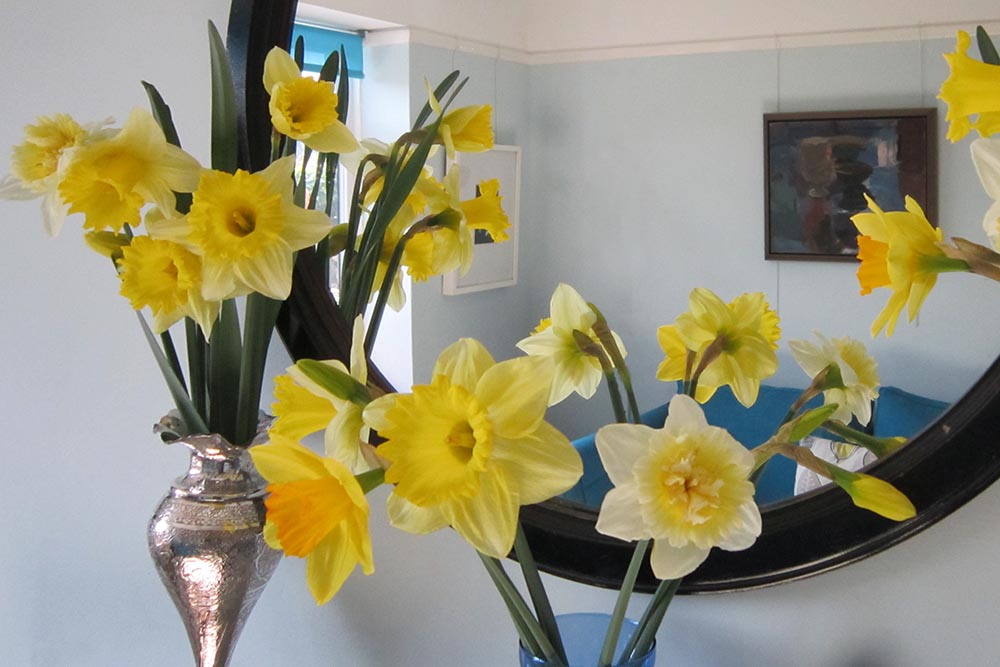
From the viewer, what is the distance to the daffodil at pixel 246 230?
2.40 feet

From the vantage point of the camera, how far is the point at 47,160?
2.70ft

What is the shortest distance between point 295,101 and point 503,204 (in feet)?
0.72

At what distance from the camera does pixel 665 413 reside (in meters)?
0.80

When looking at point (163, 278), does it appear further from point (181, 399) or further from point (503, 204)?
point (503, 204)

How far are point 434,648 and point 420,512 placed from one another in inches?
18.5

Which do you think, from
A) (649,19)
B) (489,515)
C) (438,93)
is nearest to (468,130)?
(438,93)

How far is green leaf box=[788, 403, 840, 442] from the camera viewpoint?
602 millimetres

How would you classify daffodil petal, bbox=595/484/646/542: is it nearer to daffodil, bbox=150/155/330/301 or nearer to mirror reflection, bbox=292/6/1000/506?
mirror reflection, bbox=292/6/1000/506

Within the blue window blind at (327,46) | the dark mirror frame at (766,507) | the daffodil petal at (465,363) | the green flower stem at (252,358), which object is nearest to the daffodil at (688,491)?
the daffodil petal at (465,363)

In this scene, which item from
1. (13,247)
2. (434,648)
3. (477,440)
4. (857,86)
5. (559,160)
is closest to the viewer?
(477,440)

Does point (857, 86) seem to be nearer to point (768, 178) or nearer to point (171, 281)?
point (768, 178)

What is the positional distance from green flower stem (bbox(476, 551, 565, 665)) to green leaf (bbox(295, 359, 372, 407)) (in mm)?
166

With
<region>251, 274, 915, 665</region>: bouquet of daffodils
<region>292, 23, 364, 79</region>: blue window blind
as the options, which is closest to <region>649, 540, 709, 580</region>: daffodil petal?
<region>251, 274, 915, 665</region>: bouquet of daffodils

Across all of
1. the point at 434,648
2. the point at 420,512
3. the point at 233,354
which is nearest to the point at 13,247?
the point at 233,354
